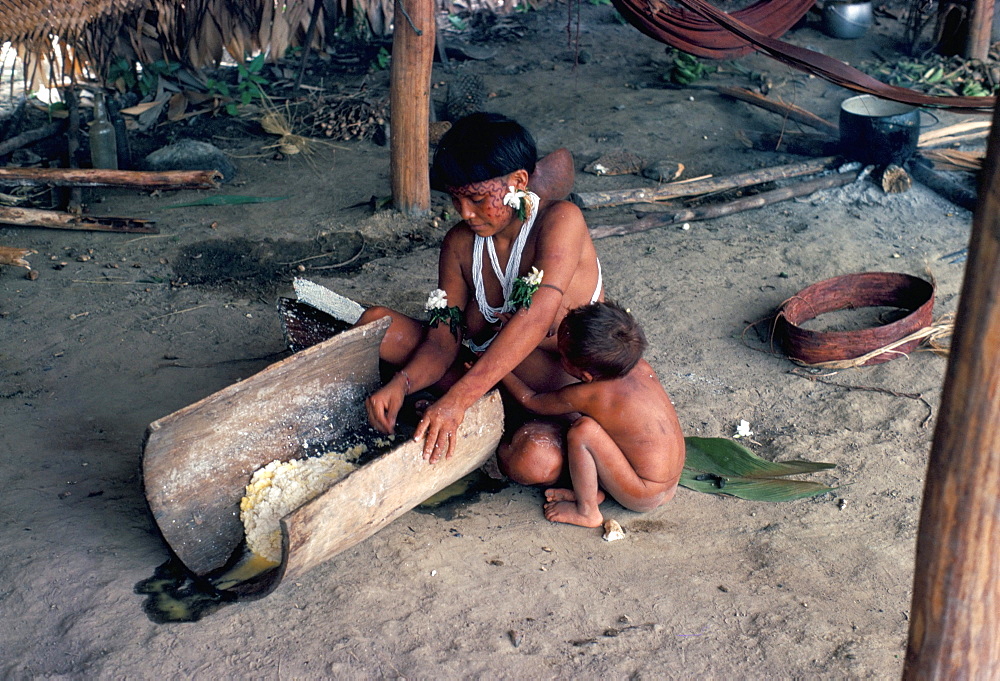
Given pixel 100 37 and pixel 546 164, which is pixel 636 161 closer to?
pixel 546 164

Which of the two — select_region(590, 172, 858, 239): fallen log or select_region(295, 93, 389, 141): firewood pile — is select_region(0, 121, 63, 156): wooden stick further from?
select_region(590, 172, 858, 239): fallen log

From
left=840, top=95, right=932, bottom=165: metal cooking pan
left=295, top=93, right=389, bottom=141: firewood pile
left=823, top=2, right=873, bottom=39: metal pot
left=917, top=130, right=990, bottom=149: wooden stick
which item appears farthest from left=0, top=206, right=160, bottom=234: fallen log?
left=823, top=2, right=873, bottom=39: metal pot

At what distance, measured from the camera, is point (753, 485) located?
115 inches

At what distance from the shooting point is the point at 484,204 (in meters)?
2.70

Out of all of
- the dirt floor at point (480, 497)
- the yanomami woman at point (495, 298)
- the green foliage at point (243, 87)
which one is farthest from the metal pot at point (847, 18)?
the yanomami woman at point (495, 298)

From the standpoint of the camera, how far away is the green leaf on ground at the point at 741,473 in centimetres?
289

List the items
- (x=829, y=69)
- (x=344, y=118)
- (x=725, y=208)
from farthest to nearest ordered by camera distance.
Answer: (x=344, y=118) → (x=725, y=208) → (x=829, y=69)

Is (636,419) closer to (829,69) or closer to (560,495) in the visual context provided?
(560,495)

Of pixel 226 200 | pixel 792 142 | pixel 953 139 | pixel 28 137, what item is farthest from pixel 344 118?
pixel 953 139

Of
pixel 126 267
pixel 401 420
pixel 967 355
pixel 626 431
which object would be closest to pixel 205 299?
pixel 126 267

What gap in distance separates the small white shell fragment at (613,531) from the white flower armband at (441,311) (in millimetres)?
895

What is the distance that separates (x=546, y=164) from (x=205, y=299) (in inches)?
87.1

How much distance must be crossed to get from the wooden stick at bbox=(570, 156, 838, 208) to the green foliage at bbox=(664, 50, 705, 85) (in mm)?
1986

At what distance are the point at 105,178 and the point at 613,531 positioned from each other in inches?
157
